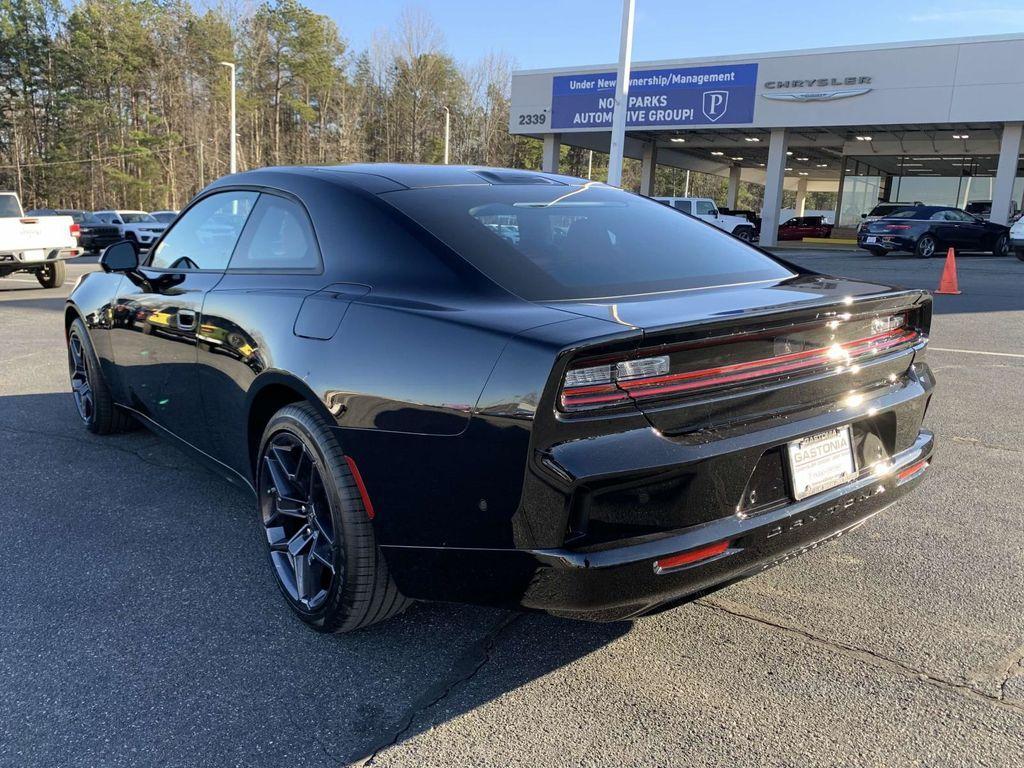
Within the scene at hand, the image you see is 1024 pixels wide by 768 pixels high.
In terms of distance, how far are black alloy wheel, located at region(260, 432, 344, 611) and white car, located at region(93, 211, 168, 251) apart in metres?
24.3

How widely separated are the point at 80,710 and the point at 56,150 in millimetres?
61622

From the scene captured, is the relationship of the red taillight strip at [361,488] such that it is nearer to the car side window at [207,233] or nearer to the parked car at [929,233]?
the car side window at [207,233]

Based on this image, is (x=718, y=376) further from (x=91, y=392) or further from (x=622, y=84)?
(x=622, y=84)

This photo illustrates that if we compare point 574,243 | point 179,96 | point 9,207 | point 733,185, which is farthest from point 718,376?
point 179,96

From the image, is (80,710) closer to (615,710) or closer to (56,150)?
(615,710)

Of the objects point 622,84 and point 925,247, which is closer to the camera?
point 622,84

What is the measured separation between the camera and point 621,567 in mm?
1914

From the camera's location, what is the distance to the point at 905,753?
201 centimetres

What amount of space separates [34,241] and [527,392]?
44.6 feet

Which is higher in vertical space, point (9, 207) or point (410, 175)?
point (410, 175)

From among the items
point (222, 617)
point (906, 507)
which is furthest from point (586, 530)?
point (906, 507)

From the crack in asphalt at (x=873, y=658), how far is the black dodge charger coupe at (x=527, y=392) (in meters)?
0.41

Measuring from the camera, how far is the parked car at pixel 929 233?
2139 centimetres

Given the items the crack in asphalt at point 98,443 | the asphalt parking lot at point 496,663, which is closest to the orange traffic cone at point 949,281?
the asphalt parking lot at point 496,663
